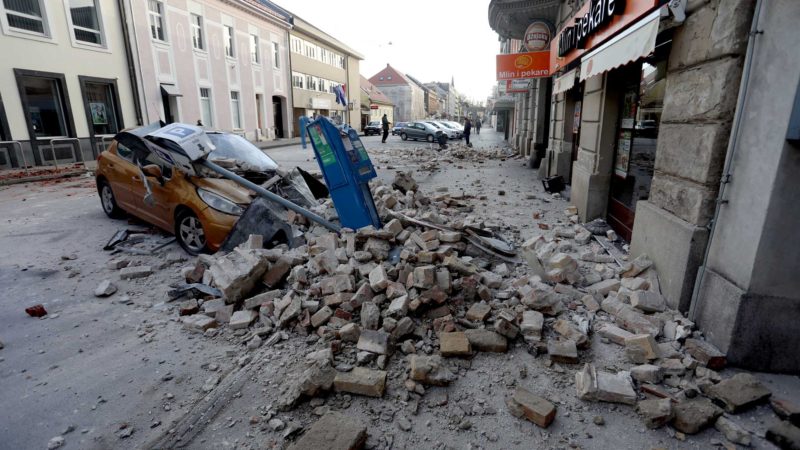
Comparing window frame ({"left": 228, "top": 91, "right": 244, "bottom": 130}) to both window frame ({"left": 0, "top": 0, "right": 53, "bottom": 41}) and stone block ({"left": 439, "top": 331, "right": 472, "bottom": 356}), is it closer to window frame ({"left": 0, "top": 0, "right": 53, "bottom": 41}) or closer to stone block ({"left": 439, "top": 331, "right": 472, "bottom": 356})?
window frame ({"left": 0, "top": 0, "right": 53, "bottom": 41})

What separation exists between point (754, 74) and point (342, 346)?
11.9 feet

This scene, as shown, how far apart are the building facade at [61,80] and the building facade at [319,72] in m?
14.0

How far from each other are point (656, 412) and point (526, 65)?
1105cm

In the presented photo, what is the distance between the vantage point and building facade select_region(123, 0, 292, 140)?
62.2ft

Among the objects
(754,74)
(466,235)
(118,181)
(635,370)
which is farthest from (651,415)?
(118,181)

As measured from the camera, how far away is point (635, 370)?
2.88 metres

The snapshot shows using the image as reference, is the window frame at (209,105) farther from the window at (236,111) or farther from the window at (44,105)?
the window at (44,105)

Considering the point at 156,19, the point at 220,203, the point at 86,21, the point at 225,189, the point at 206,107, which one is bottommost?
the point at 220,203

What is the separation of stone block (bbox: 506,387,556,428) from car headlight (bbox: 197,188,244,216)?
13.5 ft

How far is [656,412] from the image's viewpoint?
8.07 ft

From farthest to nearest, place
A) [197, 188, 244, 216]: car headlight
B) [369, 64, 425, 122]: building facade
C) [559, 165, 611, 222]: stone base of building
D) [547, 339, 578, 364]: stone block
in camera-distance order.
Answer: [369, 64, 425, 122]: building facade, [559, 165, 611, 222]: stone base of building, [197, 188, 244, 216]: car headlight, [547, 339, 578, 364]: stone block

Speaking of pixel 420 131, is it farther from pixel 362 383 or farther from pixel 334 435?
Answer: pixel 334 435

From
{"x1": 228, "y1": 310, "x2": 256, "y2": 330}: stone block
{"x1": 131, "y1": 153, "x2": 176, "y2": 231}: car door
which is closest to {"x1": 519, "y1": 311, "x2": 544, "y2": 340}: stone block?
{"x1": 228, "y1": 310, "x2": 256, "y2": 330}: stone block

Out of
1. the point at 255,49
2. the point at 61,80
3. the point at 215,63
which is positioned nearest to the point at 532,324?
the point at 61,80
